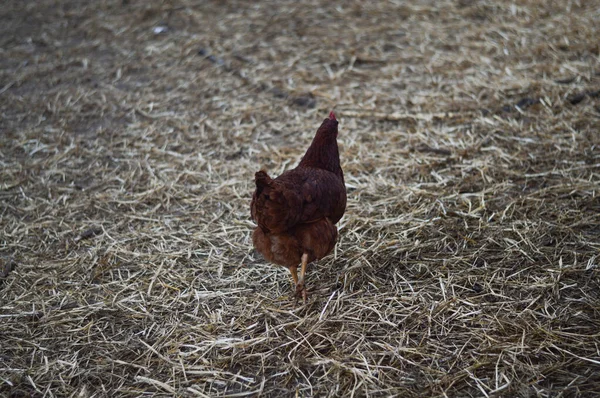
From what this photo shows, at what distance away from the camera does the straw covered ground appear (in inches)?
118

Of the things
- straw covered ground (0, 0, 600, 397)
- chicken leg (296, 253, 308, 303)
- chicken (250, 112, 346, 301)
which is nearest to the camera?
straw covered ground (0, 0, 600, 397)

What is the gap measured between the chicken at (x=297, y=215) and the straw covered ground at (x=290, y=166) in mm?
341

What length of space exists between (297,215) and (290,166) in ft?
5.86

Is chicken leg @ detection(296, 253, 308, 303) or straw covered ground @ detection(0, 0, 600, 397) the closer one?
straw covered ground @ detection(0, 0, 600, 397)

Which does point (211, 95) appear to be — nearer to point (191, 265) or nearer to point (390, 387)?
point (191, 265)

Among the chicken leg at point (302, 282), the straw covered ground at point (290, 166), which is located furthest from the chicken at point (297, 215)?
the straw covered ground at point (290, 166)

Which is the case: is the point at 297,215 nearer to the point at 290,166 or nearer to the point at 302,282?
the point at 302,282

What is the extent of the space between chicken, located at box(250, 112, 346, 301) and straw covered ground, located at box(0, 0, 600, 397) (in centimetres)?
34

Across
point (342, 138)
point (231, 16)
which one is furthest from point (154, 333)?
point (231, 16)

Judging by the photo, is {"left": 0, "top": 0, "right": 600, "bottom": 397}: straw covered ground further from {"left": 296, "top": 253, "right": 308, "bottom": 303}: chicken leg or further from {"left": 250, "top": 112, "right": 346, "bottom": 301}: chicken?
{"left": 250, "top": 112, "right": 346, "bottom": 301}: chicken

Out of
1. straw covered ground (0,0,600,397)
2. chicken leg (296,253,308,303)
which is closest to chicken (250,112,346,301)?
chicken leg (296,253,308,303)

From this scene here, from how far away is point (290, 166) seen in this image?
4969 millimetres

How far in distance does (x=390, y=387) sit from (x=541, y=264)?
145 cm

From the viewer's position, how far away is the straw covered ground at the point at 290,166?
2998mm
